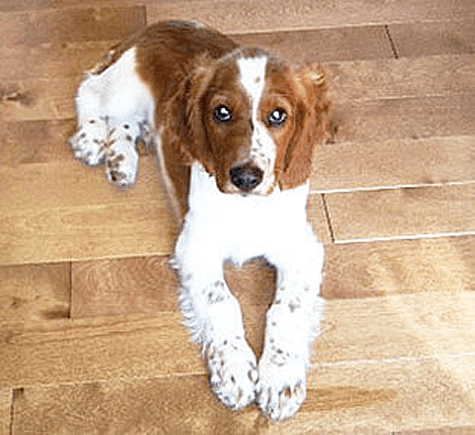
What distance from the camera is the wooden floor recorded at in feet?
6.86

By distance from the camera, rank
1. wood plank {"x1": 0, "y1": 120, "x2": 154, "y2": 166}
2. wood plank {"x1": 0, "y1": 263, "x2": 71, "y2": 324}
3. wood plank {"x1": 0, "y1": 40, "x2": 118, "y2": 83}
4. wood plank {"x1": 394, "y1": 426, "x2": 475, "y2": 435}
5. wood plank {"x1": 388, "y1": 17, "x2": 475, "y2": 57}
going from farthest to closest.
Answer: wood plank {"x1": 388, "y1": 17, "x2": 475, "y2": 57} → wood plank {"x1": 0, "y1": 40, "x2": 118, "y2": 83} → wood plank {"x1": 0, "y1": 120, "x2": 154, "y2": 166} → wood plank {"x1": 0, "y1": 263, "x2": 71, "y2": 324} → wood plank {"x1": 394, "y1": 426, "x2": 475, "y2": 435}

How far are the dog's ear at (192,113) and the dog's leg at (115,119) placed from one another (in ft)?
1.44

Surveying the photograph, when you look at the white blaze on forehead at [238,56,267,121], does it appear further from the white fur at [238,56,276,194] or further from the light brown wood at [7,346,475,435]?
the light brown wood at [7,346,475,435]

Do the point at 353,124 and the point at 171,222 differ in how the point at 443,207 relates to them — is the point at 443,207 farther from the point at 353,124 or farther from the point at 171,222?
the point at 171,222

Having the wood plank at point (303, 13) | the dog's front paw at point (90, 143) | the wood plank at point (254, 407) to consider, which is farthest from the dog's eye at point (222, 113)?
the wood plank at point (303, 13)

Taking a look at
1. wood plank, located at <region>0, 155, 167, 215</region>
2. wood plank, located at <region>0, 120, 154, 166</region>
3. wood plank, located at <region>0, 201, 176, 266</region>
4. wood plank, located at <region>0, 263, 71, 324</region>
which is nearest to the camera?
wood plank, located at <region>0, 263, 71, 324</region>

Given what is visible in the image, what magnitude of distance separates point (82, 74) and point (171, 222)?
83cm

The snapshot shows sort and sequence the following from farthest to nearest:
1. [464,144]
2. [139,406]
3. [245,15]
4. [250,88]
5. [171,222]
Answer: [245,15], [464,144], [171,222], [139,406], [250,88]

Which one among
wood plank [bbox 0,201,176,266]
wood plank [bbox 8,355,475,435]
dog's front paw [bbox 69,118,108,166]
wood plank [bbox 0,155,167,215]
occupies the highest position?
dog's front paw [bbox 69,118,108,166]

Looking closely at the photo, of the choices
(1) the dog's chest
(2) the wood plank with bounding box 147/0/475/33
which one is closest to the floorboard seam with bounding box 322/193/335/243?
(1) the dog's chest

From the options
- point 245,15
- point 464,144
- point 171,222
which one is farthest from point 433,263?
point 245,15

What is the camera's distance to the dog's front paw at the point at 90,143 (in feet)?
8.77

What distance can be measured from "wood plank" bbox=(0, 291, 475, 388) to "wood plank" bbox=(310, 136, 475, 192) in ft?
1.57

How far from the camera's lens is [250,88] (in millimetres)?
1927
